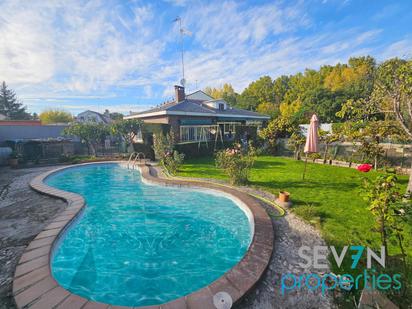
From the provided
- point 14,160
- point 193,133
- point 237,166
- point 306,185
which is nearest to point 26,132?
point 14,160

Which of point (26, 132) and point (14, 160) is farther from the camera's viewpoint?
point (26, 132)

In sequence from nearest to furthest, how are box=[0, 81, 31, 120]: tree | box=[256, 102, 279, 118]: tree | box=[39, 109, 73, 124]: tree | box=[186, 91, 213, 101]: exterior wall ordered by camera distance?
1. box=[186, 91, 213, 101]: exterior wall
2. box=[39, 109, 73, 124]: tree
3. box=[256, 102, 279, 118]: tree
4. box=[0, 81, 31, 120]: tree

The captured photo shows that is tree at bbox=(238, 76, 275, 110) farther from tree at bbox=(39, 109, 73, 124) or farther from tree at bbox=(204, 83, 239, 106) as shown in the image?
tree at bbox=(39, 109, 73, 124)

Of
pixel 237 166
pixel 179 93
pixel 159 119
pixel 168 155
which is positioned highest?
pixel 179 93

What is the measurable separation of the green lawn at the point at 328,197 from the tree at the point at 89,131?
11188mm

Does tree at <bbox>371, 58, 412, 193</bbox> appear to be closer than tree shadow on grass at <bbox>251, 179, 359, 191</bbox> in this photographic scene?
Yes

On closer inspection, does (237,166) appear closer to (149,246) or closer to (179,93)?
(149,246)

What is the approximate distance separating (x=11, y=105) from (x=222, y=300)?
79.4 metres

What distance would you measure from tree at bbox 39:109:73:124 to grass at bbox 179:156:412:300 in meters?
55.3

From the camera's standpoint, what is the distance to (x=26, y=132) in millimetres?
20391

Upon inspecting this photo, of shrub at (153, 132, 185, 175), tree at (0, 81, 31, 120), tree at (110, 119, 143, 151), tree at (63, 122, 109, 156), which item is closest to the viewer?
shrub at (153, 132, 185, 175)

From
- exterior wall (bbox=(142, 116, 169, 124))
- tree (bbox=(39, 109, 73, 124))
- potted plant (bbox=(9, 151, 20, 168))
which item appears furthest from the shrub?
tree (bbox=(39, 109, 73, 124))

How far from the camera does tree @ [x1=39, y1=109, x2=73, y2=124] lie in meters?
48.7

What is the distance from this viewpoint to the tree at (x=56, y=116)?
160 feet
